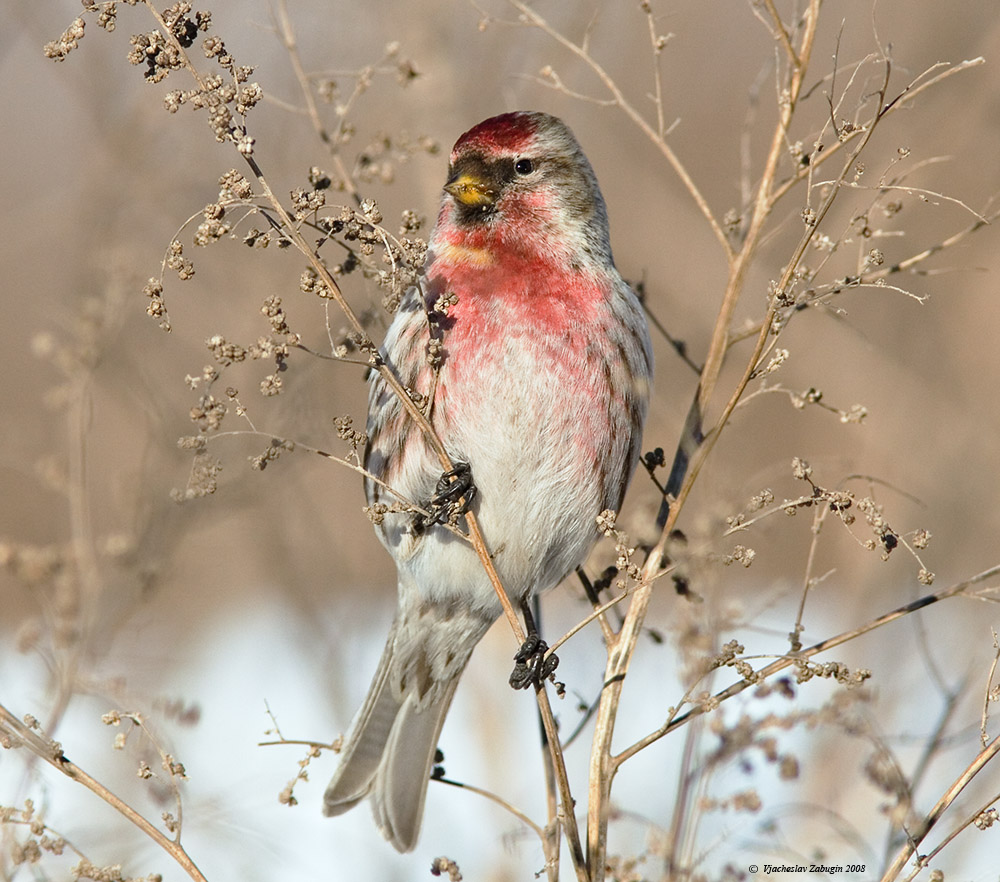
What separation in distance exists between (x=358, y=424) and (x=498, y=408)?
1.90 meters

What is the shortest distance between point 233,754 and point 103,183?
7.33 ft

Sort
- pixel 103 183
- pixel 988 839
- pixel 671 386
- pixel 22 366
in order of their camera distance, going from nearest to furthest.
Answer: pixel 988 839 < pixel 103 183 < pixel 671 386 < pixel 22 366

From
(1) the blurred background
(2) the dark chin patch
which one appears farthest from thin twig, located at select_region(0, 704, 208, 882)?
(2) the dark chin patch

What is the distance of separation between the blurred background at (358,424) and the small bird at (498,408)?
219mm

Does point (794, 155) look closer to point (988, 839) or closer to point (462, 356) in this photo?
point (462, 356)

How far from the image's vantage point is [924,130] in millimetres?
4020

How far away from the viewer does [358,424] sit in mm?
4578

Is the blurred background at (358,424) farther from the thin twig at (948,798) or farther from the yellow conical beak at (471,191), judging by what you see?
the thin twig at (948,798)

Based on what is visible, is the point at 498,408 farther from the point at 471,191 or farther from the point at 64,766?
the point at 64,766

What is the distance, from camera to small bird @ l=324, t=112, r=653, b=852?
2.78m

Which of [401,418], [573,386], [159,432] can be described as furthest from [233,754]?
[573,386]

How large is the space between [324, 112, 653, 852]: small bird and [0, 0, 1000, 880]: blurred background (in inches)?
8.6

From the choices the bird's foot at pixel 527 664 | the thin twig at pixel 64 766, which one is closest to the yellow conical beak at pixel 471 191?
the bird's foot at pixel 527 664

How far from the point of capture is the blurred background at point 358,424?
8.87ft
